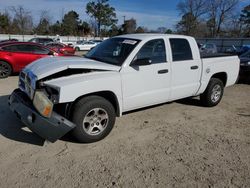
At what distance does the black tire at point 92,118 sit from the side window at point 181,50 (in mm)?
1915

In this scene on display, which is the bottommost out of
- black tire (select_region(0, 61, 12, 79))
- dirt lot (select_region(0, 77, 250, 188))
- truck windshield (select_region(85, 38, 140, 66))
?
dirt lot (select_region(0, 77, 250, 188))

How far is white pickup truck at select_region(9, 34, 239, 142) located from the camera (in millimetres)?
3553

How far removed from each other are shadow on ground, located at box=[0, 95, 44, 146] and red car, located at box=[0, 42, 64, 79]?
5.17 metres

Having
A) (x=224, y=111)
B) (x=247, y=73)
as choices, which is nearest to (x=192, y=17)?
(x=247, y=73)

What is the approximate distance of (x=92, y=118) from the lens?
3900 millimetres

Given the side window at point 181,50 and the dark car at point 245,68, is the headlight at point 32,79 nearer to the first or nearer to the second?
the side window at point 181,50

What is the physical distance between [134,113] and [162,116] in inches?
25.0

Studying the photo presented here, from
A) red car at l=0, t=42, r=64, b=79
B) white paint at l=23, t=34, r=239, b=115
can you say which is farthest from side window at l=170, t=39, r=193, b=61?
red car at l=0, t=42, r=64, b=79

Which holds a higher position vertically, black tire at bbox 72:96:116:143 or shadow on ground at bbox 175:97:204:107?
black tire at bbox 72:96:116:143

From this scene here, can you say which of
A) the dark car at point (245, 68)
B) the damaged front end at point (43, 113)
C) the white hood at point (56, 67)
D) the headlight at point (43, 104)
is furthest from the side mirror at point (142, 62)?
the dark car at point (245, 68)

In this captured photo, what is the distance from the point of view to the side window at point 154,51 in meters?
4.49

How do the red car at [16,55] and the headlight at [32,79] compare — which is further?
the red car at [16,55]

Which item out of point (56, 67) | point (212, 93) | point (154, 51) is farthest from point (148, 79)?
point (212, 93)

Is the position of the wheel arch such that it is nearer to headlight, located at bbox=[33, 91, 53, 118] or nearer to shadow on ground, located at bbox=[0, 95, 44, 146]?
headlight, located at bbox=[33, 91, 53, 118]
